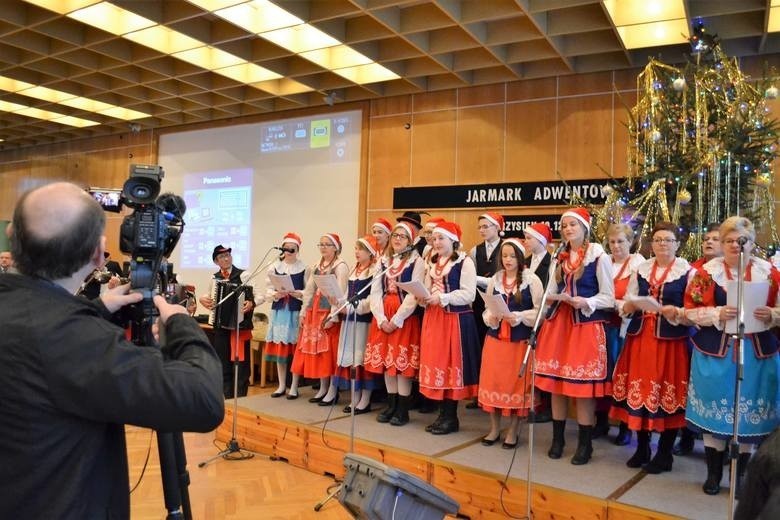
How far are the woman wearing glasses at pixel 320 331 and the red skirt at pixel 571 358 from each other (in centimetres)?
187

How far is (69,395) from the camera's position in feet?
3.43

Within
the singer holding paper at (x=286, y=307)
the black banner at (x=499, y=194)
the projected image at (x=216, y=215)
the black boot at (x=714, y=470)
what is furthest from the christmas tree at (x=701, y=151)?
the projected image at (x=216, y=215)

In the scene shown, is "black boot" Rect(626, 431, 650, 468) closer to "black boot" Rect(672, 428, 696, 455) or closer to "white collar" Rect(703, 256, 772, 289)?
"black boot" Rect(672, 428, 696, 455)

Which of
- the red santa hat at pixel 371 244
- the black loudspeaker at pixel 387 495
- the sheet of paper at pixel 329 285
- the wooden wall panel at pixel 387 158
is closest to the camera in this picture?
the black loudspeaker at pixel 387 495

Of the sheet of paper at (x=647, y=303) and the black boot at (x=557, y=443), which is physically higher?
the sheet of paper at (x=647, y=303)

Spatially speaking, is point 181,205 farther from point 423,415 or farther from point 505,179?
point 505,179

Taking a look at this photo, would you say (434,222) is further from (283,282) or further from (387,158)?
(387,158)

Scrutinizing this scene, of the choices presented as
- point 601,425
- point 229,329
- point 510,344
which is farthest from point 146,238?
point 229,329

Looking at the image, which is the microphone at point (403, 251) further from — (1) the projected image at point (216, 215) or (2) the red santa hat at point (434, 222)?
(1) the projected image at point (216, 215)

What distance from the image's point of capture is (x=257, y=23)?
557 cm

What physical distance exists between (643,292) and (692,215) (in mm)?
1705

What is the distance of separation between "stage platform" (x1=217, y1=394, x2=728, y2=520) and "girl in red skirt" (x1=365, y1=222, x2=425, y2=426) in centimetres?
21

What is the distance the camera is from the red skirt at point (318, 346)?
5.02 meters

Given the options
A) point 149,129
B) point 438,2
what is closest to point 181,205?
point 438,2
